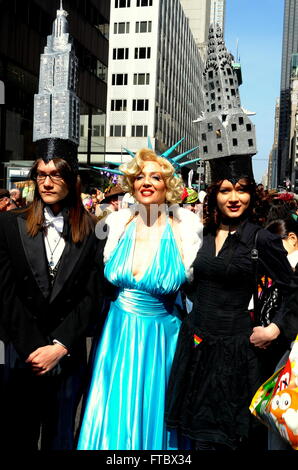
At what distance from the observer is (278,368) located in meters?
2.54

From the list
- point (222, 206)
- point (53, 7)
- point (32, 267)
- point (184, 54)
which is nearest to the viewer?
point (32, 267)

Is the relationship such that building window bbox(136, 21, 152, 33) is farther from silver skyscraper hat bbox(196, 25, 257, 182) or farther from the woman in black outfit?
the woman in black outfit

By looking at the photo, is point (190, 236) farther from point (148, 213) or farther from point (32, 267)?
point (32, 267)

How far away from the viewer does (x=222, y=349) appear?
2.88 meters

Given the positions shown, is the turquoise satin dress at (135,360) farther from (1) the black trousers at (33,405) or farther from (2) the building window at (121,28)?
(2) the building window at (121,28)

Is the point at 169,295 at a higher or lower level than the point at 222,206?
lower

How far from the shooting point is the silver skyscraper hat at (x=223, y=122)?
122 inches

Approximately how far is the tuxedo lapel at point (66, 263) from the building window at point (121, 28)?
166 ft

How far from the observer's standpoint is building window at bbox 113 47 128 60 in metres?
49.1

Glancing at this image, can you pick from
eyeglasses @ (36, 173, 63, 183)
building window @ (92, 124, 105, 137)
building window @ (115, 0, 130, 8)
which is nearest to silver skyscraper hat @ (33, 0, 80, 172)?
eyeglasses @ (36, 173, 63, 183)

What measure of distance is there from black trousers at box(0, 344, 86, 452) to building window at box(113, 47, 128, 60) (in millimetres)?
49983

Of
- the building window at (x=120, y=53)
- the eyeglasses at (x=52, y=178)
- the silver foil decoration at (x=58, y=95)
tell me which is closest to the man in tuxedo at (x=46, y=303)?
the eyeglasses at (x=52, y=178)
